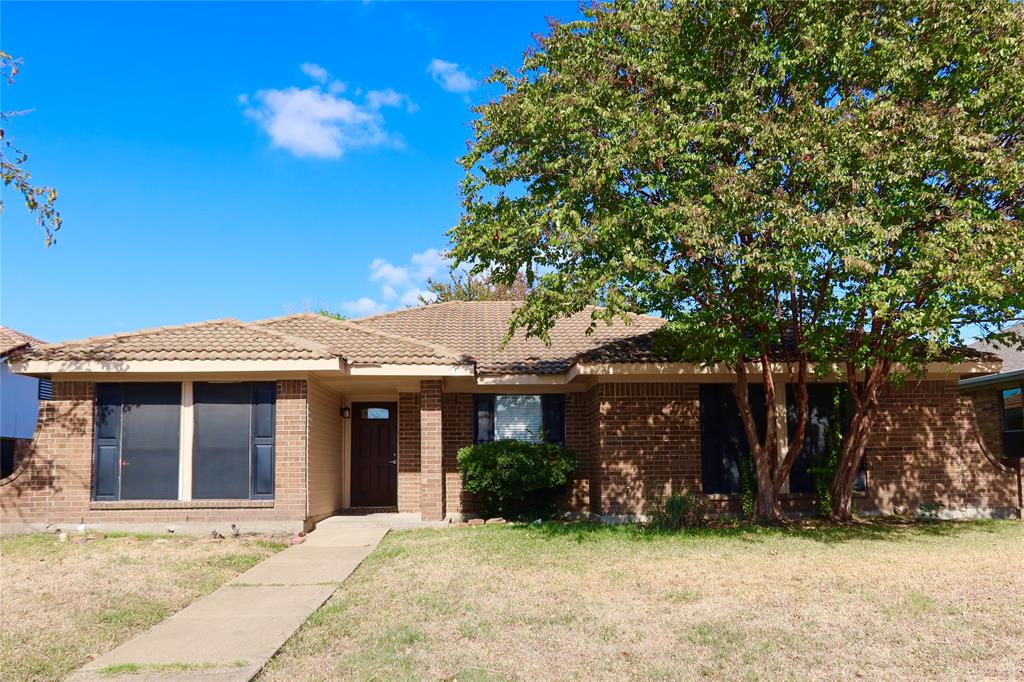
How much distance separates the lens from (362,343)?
14.9 m

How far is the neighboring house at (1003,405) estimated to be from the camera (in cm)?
2003

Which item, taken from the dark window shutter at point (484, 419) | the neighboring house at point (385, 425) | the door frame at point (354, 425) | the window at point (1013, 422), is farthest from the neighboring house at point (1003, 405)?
the door frame at point (354, 425)

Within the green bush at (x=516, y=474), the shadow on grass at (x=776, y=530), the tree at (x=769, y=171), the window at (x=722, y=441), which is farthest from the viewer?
the window at (x=722, y=441)

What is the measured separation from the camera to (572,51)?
12.1m

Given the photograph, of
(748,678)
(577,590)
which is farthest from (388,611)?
(748,678)

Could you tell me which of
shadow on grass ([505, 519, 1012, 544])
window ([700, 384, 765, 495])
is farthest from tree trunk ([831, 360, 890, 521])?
window ([700, 384, 765, 495])

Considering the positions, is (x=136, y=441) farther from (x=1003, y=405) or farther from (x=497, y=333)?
(x=1003, y=405)

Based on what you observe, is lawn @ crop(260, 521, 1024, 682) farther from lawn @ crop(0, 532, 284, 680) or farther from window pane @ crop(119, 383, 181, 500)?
A: window pane @ crop(119, 383, 181, 500)

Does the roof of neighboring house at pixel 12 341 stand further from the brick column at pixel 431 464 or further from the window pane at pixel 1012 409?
the window pane at pixel 1012 409

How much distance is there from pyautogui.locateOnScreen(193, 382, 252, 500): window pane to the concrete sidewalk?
2.62 meters

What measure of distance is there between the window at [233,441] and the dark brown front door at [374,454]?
12.3 ft

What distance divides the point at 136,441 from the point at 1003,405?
20824 mm

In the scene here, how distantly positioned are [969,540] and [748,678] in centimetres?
829

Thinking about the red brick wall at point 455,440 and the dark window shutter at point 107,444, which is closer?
the dark window shutter at point 107,444
